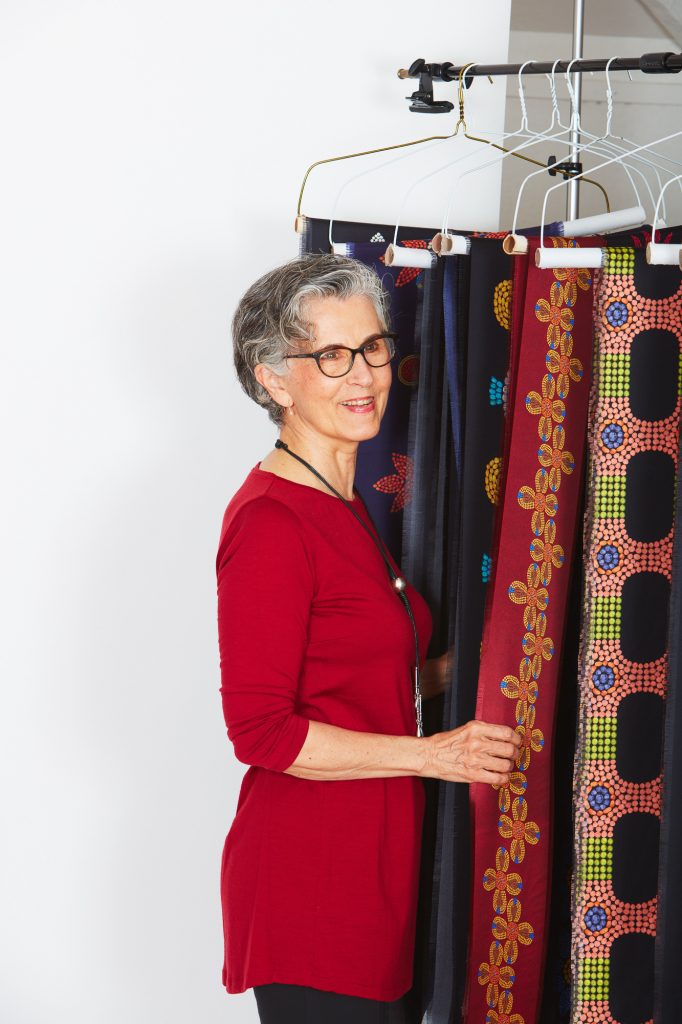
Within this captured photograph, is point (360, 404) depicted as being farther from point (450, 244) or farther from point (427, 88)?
point (427, 88)

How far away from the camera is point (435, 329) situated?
1.75 meters

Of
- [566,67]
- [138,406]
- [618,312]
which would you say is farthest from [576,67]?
[138,406]

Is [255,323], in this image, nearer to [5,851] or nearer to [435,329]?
[435,329]

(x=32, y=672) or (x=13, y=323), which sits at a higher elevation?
(x=13, y=323)

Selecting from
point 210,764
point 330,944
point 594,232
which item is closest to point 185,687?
point 210,764

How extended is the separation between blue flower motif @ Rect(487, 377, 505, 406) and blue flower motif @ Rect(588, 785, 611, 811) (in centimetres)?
54

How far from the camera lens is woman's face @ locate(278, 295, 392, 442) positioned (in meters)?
1.66

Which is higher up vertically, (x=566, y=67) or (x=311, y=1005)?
(x=566, y=67)

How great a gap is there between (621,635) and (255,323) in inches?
27.2

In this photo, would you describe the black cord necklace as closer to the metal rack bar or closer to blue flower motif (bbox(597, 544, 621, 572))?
blue flower motif (bbox(597, 544, 621, 572))

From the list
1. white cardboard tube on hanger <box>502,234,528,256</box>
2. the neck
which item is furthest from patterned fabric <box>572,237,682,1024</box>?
the neck

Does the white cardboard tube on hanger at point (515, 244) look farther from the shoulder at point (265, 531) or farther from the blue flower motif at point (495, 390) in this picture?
the shoulder at point (265, 531)

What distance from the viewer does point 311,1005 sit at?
1.65 meters

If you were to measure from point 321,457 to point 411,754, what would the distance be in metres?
0.46
